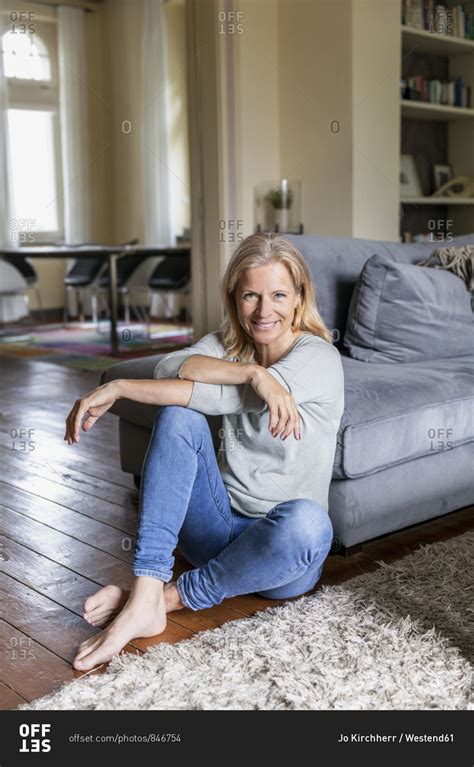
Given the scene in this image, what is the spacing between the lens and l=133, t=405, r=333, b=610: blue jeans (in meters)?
1.77

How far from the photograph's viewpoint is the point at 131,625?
1.76 meters

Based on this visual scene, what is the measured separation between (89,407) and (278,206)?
322 cm

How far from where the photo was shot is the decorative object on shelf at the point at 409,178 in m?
5.53

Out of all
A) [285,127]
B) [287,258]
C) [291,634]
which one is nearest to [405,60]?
[285,127]

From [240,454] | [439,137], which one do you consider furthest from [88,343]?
[240,454]

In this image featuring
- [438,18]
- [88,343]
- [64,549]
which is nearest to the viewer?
[64,549]

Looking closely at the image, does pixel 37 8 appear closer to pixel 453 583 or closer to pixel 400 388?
pixel 400 388

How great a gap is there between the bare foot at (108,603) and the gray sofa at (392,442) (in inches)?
21.0

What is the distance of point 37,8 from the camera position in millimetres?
8633

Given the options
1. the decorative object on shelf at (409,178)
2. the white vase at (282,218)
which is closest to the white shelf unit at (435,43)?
the decorative object on shelf at (409,178)

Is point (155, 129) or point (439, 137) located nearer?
point (439, 137)

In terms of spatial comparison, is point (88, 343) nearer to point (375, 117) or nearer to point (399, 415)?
point (375, 117)

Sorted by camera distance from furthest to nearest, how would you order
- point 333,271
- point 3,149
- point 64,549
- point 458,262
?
point 3,149 < point 458,262 < point 333,271 < point 64,549

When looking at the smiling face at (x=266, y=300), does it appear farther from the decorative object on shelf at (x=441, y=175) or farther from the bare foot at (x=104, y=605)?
the decorative object on shelf at (x=441, y=175)
